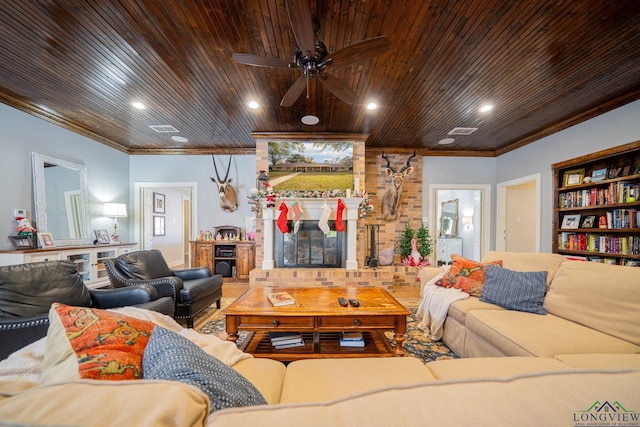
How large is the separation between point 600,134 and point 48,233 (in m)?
7.54

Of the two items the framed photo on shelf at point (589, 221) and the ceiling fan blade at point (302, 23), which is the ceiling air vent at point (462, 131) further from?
the ceiling fan blade at point (302, 23)

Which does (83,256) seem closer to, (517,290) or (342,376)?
(342,376)

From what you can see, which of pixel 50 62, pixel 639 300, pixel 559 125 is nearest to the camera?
pixel 639 300

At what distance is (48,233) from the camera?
352cm

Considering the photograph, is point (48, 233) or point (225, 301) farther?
point (225, 301)

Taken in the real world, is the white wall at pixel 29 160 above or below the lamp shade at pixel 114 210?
above

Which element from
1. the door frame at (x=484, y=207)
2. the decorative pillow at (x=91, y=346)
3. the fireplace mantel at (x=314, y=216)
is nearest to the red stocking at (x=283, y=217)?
the fireplace mantel at (x=314, y=216)

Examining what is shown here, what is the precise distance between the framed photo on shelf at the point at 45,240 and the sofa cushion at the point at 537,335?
5155mm

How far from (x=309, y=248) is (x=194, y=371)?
12.9 feet

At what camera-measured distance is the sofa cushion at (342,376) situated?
3.46 feet

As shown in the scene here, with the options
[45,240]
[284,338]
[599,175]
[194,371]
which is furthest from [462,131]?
[45,240]

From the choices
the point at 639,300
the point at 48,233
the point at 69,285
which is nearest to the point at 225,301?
the point at 69,285

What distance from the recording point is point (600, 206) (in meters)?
3.22

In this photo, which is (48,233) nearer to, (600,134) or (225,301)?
(225,301)
